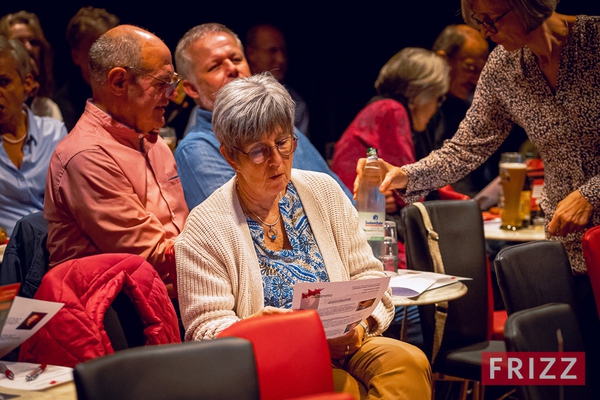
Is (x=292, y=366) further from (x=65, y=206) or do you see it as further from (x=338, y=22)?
(x=338, y=22)

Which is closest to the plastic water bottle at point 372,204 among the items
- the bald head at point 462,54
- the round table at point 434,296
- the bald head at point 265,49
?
the round table at point 434,296

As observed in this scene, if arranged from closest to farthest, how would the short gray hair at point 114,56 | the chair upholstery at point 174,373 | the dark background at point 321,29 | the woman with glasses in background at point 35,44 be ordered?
the chair upholstery at point 174,373
the short gray hair at point 114,56
the woman with glasses in background at point 35,44
the dark background at point 321,29

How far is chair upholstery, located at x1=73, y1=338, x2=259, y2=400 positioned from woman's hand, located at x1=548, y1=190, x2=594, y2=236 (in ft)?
4.70

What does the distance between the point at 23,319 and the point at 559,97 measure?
6.21 feet

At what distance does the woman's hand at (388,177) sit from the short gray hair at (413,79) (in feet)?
4.92

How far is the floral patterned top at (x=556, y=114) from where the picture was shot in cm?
256

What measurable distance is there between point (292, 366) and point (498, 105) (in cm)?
157

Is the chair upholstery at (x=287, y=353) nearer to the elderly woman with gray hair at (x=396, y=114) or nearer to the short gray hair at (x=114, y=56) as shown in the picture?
the short gray hair at (x=114, y=56)

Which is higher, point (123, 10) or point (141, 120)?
point (123, 10)

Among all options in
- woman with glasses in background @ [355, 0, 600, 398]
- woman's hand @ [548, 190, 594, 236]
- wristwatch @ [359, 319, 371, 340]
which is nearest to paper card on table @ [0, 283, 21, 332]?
wristwatch @ [359, 319, 371, 340]

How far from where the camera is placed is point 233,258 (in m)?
2.19

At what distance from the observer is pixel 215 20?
18.5 ft

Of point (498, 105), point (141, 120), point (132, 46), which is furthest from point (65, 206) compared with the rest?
point (498, 105)

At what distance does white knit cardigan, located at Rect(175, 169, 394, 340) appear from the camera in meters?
2.13
